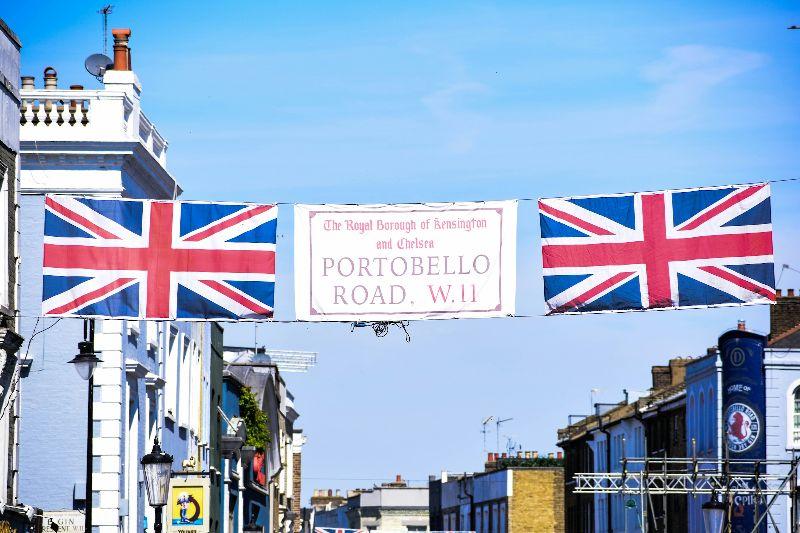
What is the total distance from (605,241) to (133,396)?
→ 1397 centimetres

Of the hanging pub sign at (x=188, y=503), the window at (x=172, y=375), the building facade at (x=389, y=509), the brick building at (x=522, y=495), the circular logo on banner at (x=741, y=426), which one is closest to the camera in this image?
the hanging pub sign at (x=188, y=503)

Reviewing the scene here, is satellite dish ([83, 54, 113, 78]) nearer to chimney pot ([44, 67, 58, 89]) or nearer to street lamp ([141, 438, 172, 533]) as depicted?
chimney pot ([44, 67, 58, 89])

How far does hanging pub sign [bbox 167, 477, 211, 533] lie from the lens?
30275 mm

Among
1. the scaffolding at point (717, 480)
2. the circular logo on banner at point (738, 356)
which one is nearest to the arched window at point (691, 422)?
the scaffolding at point (717, 480)

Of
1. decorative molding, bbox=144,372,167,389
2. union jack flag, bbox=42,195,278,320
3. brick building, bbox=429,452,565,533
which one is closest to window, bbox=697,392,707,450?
decorative molding, bbox=144,372,167,389

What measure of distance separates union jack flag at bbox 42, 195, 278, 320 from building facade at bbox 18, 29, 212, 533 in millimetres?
8009

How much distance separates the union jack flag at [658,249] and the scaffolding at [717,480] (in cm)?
1524

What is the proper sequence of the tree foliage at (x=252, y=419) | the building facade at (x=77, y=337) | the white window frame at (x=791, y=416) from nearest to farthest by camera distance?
1. the building facade at (x=77, y=337)
2. the tree foliage at (x=252, y=419)
3. the white window frame at (x=791, y=416)

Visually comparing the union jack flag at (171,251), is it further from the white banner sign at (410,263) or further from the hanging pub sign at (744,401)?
the hanging pub sign at (744,401)

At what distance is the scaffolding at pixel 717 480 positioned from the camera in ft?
131

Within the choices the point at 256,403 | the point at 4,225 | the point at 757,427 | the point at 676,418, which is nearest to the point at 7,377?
the point at 4,225

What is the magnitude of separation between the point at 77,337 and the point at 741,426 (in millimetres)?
33924

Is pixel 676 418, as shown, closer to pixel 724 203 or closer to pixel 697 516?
pixel 697 516

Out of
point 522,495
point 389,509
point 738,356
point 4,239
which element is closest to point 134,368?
point 4,239
